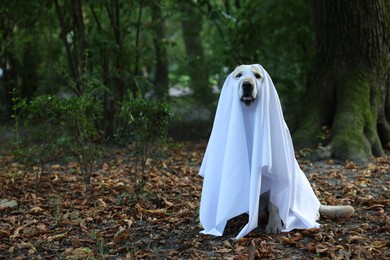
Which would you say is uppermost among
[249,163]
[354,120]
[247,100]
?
[247,100]

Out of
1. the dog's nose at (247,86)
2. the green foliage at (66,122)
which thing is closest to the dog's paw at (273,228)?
the dog's nose at (247,86)

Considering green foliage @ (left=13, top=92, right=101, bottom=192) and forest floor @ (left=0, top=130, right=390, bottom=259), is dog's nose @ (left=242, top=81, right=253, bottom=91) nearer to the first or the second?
forest floor @ (left=0, top=130, right=390, bottom=259)

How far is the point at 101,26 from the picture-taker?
438 inches

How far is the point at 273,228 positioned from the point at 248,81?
140 cm

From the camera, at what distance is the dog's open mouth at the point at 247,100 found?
16.4 feet

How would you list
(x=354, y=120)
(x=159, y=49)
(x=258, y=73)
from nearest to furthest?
(x=258, y=73) < (x=354, y=120) < (x=159, y=49)

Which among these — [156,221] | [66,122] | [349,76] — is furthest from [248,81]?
[349,76]

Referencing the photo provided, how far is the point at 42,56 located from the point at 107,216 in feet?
29.8

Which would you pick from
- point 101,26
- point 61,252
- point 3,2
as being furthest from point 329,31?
point 61,252

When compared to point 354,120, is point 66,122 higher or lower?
higher

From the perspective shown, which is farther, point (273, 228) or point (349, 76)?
point (349, 76)

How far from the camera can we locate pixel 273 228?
5141mm

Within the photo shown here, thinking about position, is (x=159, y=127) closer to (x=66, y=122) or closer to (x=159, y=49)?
(x=66, y=122)

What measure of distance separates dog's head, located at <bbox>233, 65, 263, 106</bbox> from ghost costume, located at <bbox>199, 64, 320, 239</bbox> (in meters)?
0.02
